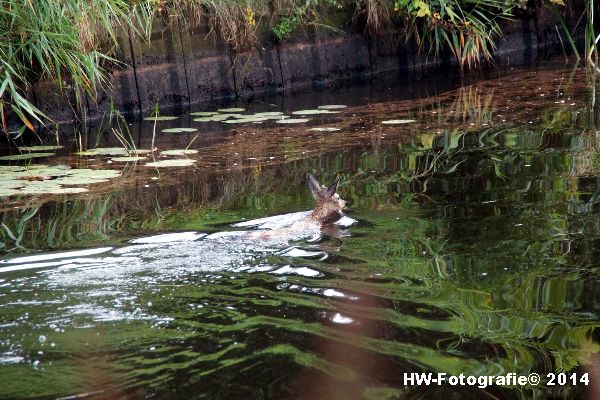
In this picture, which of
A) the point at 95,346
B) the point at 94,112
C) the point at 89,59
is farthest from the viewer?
the point at 94,112

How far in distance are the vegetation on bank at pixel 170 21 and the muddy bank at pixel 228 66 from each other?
0.13 metres

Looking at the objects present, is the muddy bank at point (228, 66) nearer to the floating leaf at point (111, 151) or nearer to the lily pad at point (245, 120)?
the lily pad at point (245, 120)

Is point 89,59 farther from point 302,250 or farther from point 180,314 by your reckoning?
point 180,314

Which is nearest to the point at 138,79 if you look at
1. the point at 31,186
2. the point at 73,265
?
the point at 31,186

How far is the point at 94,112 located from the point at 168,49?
→ 3.69ft

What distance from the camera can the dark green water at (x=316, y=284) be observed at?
295 centimetres

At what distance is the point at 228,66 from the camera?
33.0ft

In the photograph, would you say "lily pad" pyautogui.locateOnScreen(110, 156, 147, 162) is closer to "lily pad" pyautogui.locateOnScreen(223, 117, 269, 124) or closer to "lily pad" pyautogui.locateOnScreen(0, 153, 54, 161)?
"lily pad" pyautogui.locateOnScreen(0, 153, 54, 161)

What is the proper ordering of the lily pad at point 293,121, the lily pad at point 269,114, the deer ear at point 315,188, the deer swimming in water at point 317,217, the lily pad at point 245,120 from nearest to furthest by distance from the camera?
the deer swimming in water at point 317,217 → the deer ear at point 315,188 → the lily pad at point 293,121 → the lily pad at point 245,120 → the lily pad at point 269,114

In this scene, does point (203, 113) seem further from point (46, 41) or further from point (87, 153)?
point (46, 41)

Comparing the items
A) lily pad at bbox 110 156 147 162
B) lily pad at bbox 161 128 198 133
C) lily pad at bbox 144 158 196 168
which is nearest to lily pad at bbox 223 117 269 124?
lily pad at bbox 161 128 198 133

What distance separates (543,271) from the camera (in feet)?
12.5

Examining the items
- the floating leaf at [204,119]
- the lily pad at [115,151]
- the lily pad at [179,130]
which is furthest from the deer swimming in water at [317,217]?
the floating leaf at [204,119]

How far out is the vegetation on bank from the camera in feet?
23.8
